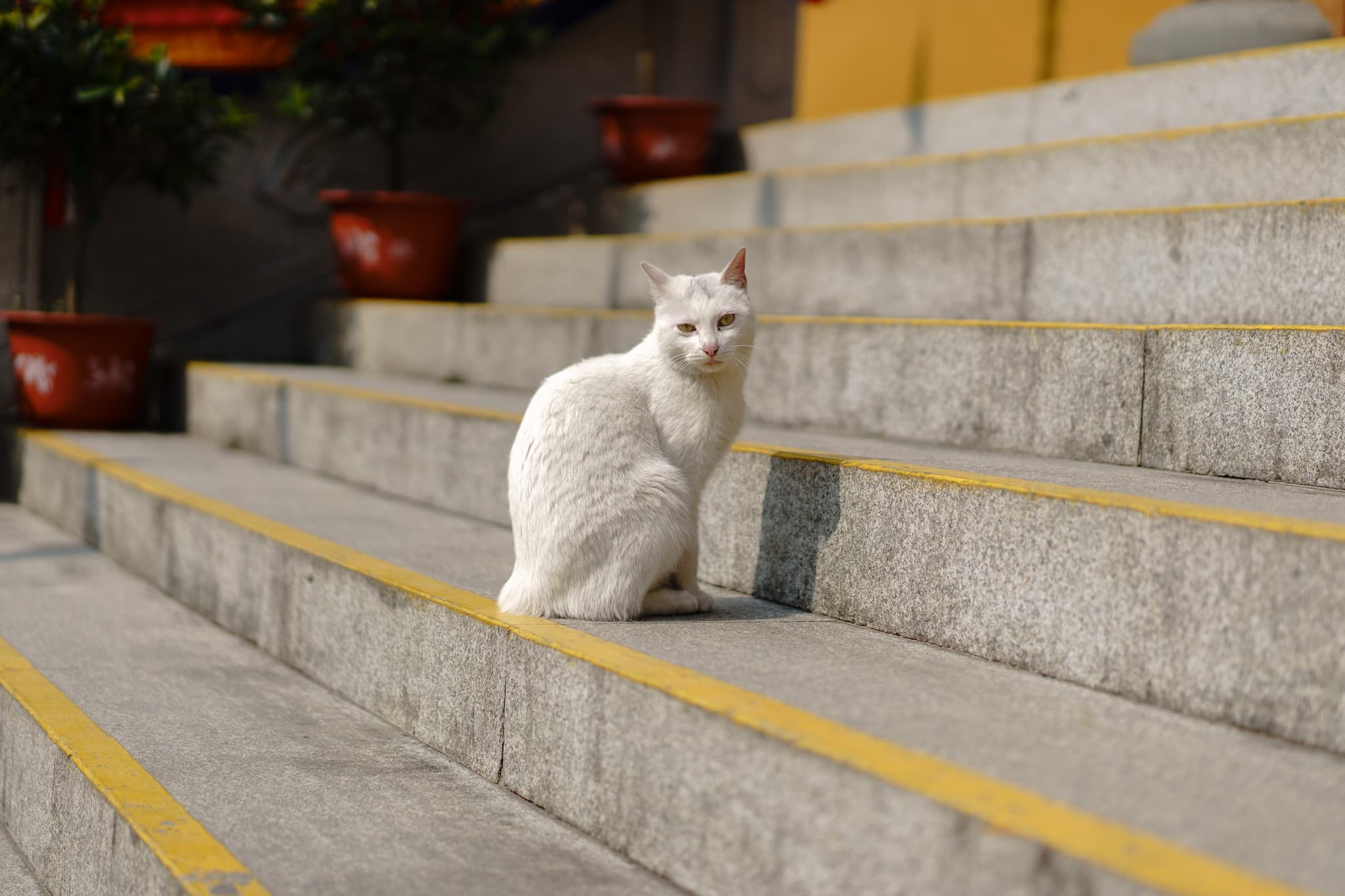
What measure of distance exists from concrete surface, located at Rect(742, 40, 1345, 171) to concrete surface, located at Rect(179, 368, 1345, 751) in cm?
169

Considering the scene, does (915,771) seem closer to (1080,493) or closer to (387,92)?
(1080,493)

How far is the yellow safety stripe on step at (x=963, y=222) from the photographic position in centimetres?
292

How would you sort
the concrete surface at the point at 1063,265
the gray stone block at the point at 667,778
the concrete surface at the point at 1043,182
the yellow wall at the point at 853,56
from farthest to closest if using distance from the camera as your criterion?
the yellow wall at the point at 853,56, the concrete surface at the point at 1043,182, the concrete surface at the point at 1063,265, the gray stone block at the point at 667,778

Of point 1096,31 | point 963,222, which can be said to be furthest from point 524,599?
point 1096,31

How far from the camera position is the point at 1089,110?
167 inches

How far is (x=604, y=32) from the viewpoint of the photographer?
675 cm

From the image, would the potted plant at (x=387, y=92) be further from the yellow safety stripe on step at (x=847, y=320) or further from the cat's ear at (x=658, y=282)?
the cat's ear at (x=658, y=282)

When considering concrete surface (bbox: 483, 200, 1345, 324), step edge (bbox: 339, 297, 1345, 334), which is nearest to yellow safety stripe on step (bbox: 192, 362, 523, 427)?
step edge (bbox: 339, 297, 1345, 334)

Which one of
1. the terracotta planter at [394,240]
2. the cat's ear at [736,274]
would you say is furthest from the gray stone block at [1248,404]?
the terracotta planter at [394,240]

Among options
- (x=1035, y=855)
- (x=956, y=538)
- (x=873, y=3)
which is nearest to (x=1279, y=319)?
(x=956, y=538)

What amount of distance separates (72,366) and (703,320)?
3900 millimetres

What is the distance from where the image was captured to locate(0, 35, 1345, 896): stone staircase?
1.59 metres

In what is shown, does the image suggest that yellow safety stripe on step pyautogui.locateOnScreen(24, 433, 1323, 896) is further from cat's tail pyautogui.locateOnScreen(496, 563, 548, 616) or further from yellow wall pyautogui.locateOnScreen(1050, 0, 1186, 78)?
yellow wall pyautogui.locateOnScreen(1050, 0, 1186, 78)

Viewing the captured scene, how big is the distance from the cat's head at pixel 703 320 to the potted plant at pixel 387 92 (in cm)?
361
